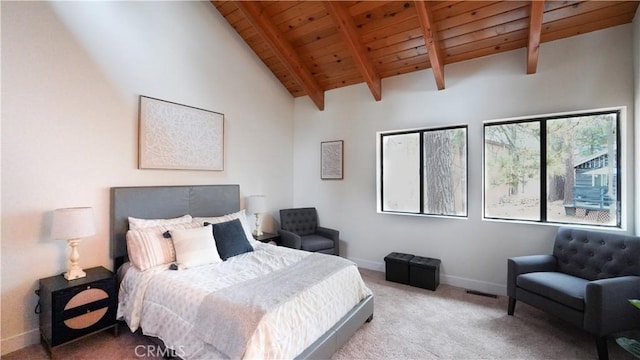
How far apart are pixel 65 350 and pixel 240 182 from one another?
2487 millimetres

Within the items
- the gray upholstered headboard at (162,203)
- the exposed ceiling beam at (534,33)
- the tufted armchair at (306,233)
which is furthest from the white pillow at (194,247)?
the exposed ceiling beam at (534,33)

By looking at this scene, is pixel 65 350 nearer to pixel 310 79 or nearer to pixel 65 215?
pixel 65 215

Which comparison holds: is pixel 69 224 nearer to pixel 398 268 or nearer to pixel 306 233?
pixel 306 233

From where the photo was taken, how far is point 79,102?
101 inches

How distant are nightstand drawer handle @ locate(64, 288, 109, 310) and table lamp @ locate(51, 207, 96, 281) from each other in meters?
0.21

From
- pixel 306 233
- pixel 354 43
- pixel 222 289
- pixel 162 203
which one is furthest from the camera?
pixel 306 233

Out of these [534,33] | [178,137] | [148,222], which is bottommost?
[148,222]

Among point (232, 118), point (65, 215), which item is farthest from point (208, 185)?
point (65, 215)

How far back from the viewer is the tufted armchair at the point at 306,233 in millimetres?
3916

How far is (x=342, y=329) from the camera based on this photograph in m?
2.18

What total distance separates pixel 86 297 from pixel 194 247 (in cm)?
87

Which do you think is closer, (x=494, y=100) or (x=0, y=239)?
(x=0, y=239)

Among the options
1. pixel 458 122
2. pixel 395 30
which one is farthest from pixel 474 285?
pixel 395 30

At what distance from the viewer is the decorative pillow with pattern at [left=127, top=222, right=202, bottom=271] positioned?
2.46 metres
